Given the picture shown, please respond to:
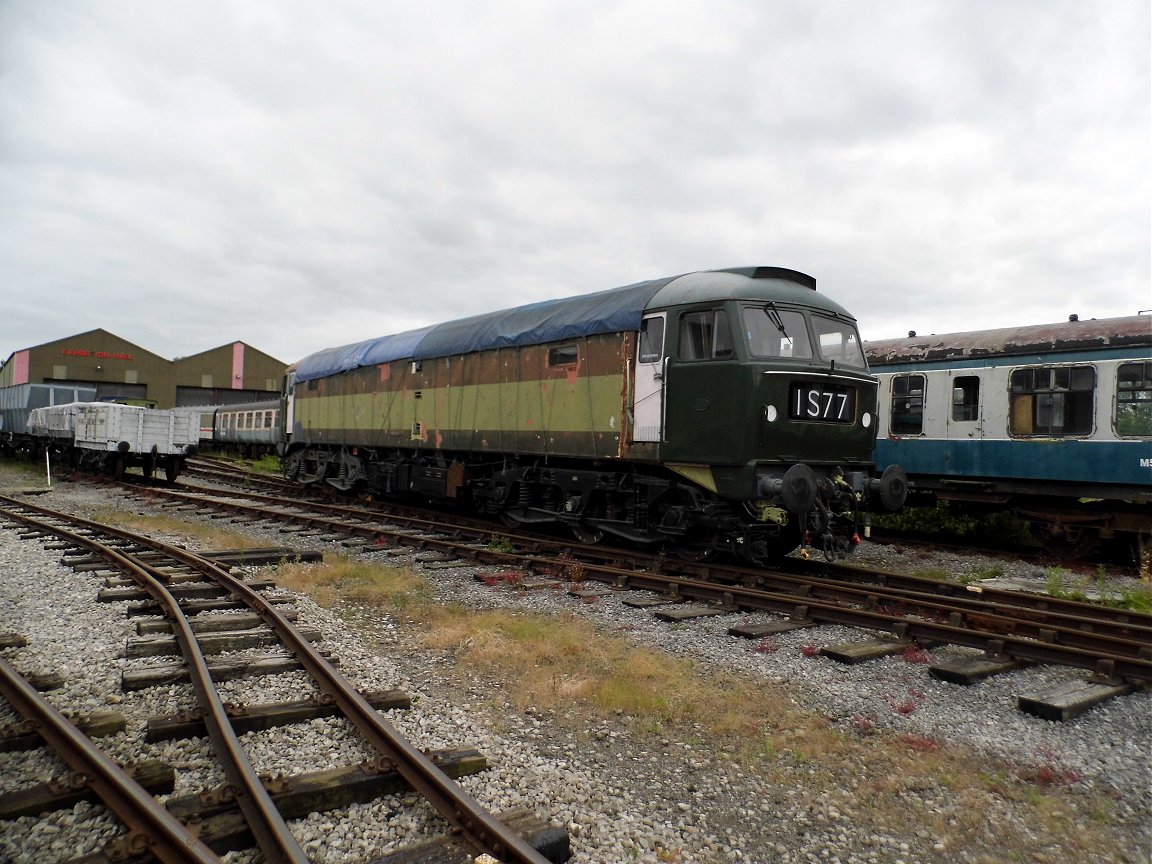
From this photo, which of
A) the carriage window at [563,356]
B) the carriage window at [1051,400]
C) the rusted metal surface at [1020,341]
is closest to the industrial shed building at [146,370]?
the carriage window at [563,356]

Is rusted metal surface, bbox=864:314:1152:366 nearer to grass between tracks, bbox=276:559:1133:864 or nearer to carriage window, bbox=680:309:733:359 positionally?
carriage window, bbox=680:309:733:359

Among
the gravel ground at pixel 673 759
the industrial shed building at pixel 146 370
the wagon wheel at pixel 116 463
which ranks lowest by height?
the gravel ground at pixel 673 759

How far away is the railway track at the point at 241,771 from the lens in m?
3.00

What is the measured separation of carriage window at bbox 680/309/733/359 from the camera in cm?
851

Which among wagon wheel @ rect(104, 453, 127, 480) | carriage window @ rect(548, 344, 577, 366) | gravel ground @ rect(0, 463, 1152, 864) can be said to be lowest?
gravel ground @ rect(0, 463, 1152, 864)

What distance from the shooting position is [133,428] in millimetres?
19547

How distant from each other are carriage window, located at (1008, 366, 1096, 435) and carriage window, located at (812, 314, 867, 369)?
375cm

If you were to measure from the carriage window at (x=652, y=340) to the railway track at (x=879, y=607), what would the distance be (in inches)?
95.9

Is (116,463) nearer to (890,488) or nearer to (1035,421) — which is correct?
(890,488)

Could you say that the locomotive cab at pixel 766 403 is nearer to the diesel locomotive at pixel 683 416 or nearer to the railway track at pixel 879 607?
the diesel locomotive at pixel 683 416

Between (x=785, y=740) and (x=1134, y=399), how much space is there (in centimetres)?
916

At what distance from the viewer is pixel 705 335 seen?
8.70 m

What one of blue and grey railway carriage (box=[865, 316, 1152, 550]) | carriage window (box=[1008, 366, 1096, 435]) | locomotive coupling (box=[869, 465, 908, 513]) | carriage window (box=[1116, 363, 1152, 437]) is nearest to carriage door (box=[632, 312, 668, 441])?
locomotive coupling (box=[869, 465, 908, 513])

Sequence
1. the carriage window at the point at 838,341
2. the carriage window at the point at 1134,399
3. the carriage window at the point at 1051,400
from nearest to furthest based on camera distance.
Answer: the carriage window at the point at 838,341
the carriage window at the point at 1134,399
the carriage window at the point at 1051,400
